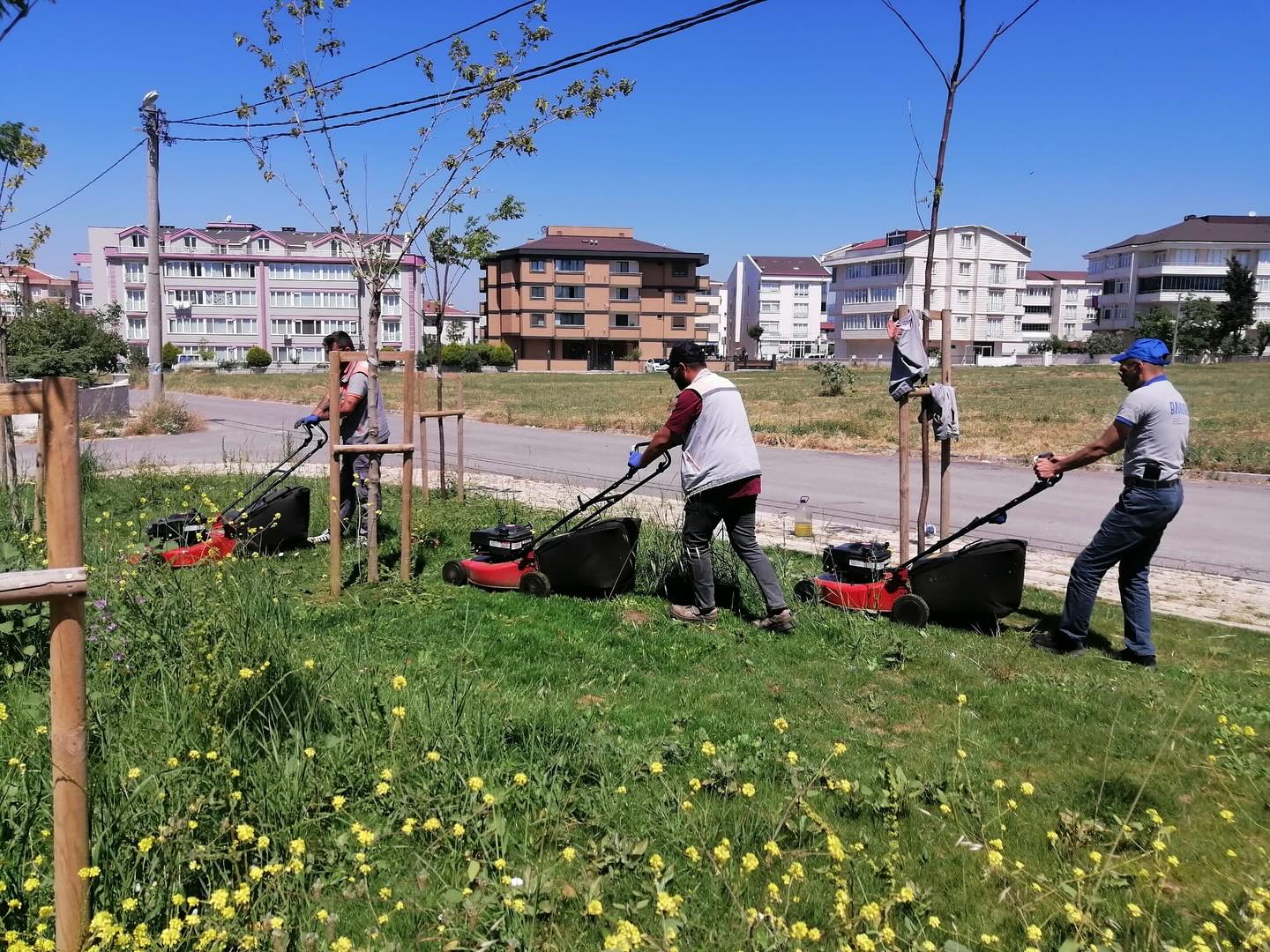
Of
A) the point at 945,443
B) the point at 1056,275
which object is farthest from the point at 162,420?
the point at 1056,275

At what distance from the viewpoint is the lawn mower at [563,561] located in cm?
680

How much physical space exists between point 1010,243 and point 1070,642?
103731 millimetres

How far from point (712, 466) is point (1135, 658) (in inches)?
108

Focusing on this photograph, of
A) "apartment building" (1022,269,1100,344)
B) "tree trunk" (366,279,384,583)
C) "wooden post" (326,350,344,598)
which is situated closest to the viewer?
"wooden post" (326,350,344,598)

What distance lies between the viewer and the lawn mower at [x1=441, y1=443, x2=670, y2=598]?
6805 mm

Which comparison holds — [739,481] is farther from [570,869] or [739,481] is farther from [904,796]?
[570,869]

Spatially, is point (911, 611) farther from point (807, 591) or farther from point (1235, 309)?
point (1235, 309)

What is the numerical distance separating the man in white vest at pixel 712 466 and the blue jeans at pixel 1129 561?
172 cm

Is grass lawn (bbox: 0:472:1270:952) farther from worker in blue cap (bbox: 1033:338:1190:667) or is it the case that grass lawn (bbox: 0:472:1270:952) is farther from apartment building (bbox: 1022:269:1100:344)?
apartment building (bbox: 1022:269:1100:344)

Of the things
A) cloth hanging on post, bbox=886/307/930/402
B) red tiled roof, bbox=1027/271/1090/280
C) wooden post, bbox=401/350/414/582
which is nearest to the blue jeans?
cloth hanging on post, bbox=886/307/930/402

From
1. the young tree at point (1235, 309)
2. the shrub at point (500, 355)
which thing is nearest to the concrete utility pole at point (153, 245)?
the shrub at point (500, 355)

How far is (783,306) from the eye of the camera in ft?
400

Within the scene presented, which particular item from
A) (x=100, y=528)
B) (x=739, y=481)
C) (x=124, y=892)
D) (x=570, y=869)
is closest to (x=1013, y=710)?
(x=739, y=481)

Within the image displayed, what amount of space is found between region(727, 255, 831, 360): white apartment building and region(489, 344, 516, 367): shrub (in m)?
46.4
